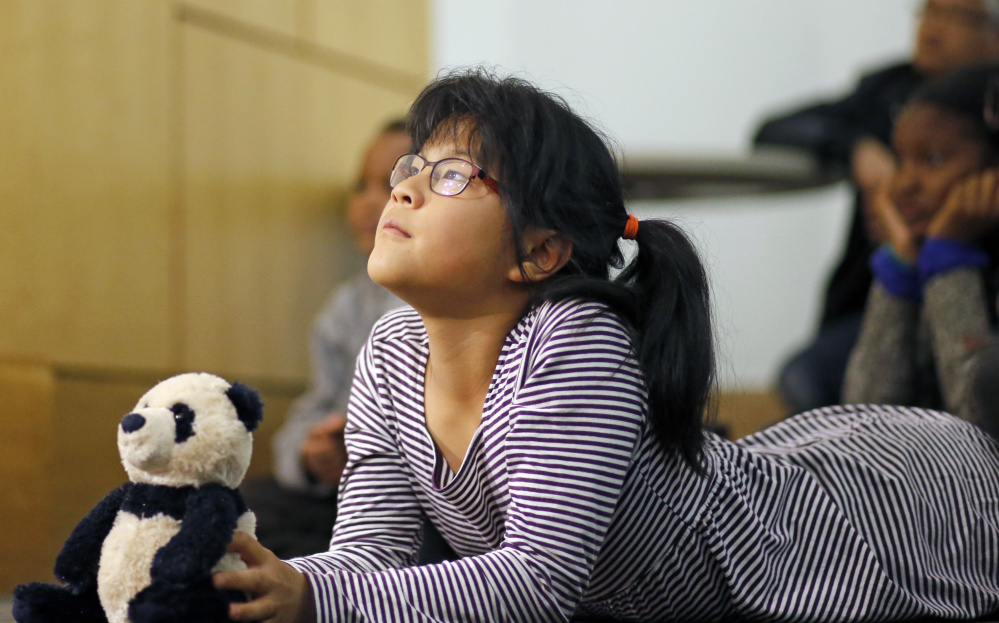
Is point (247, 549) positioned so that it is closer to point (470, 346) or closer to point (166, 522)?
point (166, 522)

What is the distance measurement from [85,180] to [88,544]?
4.48ft

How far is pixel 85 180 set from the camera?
1.90m

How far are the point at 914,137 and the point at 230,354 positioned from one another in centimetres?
144

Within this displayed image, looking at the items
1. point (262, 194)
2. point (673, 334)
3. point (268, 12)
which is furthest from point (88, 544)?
point (268, 12)

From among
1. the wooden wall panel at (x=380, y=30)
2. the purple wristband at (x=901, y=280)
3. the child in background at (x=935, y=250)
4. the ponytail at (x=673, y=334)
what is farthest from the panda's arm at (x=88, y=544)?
the wooden wall panel at (x=380, y=30)

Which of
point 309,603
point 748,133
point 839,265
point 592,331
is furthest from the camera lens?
point 748,133

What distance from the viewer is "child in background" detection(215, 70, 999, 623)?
30.4 inches

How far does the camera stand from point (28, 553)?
1.74m

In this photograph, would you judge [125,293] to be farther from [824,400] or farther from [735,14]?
[735,14]

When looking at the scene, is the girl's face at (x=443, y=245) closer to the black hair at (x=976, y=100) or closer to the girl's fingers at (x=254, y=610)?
the girl's fingers at (x=254, y=610)

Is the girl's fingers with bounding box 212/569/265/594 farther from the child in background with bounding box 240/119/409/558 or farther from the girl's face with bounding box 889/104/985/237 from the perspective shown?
the girl's face with bounding box 889/104/985/237

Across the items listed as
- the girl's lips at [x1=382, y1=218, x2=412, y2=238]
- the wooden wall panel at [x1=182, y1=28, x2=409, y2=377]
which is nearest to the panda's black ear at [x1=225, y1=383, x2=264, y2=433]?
the girl's lips at [x1=382, y1=218, x2=412, y2=238]

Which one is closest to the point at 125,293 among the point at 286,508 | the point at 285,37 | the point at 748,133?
the point at 286,508

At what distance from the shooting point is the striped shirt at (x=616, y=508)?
76 cm
